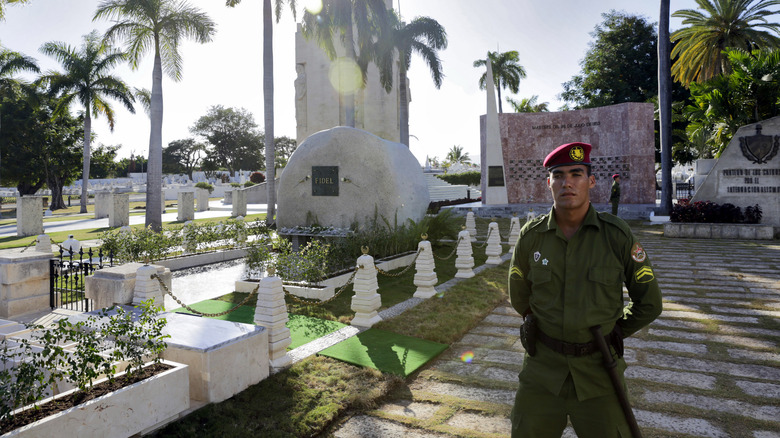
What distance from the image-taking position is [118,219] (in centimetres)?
2086

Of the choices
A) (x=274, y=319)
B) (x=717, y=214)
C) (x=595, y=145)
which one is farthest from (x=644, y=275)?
(x=595, y=145)

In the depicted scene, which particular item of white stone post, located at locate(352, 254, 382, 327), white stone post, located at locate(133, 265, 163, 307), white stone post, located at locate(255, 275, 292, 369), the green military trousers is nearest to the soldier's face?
the green military trousers

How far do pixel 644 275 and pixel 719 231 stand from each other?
14551mm

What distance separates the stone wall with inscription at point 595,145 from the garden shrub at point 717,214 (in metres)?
5.15

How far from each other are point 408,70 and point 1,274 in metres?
25.3

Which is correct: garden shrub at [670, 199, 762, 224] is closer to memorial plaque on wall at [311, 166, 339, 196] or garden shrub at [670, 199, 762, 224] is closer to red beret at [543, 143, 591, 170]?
memorial plaque on wall at [311, 166, 339, 196]

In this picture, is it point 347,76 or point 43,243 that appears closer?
point 43,243

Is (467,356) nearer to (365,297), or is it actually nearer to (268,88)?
(365,297)

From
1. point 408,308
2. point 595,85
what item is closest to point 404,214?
point 408,308

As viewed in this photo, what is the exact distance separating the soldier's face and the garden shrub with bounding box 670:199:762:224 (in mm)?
14544

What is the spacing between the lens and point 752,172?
14648 millimetres

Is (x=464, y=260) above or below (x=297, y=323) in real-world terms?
above

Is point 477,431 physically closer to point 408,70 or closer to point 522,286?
point 522,286

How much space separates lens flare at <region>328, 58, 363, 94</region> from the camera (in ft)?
73.9
